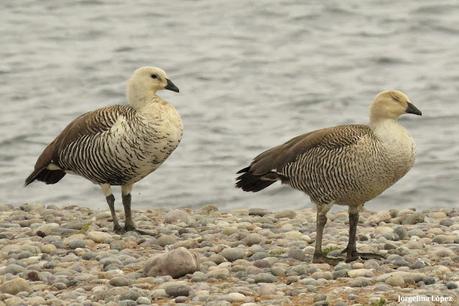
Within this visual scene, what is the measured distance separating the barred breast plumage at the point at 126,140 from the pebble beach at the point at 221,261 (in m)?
0.56

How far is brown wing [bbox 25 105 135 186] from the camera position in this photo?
12.2 metres

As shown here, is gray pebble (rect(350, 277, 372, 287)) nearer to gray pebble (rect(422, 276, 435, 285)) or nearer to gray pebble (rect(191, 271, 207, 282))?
gray pebble (rect(422, 276, 435, 285))

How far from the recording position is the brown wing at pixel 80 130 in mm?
12188

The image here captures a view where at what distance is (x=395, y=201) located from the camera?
55.4 feet

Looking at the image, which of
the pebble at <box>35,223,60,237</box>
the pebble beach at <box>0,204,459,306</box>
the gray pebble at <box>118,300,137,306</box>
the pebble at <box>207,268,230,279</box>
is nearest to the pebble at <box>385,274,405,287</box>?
the pebble beach at <box>0,204,459,306</box>

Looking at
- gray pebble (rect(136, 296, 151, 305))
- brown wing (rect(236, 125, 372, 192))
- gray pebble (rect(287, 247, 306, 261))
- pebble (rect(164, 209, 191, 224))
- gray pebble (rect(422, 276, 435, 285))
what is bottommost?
pebble (rect(164, 209, 191, 224))

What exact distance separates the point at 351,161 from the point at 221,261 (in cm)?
137

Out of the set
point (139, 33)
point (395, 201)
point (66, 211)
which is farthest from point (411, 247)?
point (139, 33)

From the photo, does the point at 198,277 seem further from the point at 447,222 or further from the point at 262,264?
the point at 447,222

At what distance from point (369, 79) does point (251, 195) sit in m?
6.71

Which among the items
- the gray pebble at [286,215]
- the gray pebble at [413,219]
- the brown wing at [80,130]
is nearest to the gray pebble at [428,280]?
the gray pebble at [413,219]

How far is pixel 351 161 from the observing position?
10.6m

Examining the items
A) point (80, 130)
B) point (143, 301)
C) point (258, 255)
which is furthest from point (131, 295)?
point (80, 130)

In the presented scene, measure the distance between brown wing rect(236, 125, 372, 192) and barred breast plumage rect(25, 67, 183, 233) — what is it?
961 millimetres
